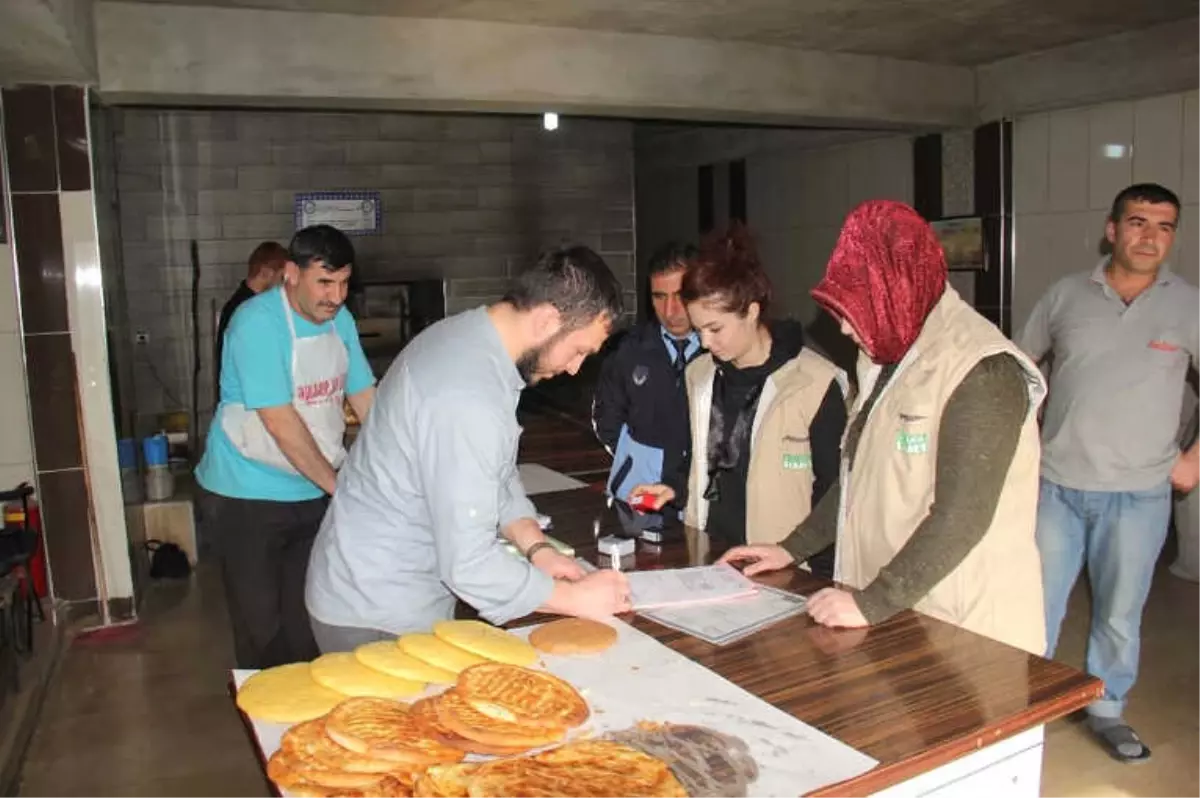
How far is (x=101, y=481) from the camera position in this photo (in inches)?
165

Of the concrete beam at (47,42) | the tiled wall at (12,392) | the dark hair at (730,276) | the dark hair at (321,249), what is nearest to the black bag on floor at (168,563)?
the tiled wall at (12,392)

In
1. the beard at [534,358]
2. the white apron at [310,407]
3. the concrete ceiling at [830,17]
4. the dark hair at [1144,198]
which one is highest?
the concrete ceiling at [830,17]

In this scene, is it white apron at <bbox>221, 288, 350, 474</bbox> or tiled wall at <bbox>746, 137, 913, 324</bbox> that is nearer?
white apron at <bbox>221, 288, 350, 474</bbox>

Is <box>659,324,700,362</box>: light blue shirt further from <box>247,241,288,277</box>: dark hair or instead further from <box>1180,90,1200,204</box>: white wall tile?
<box>1180,90,1200,204</box>: white wall tile

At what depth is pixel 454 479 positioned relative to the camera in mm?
1578

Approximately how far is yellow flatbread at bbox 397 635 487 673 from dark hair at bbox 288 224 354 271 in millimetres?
1318

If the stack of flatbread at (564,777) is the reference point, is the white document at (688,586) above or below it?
above

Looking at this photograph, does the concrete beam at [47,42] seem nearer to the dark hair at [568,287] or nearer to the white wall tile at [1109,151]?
the dark hair at [568,287]

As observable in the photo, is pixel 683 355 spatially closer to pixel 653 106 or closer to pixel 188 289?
pixel 653 106

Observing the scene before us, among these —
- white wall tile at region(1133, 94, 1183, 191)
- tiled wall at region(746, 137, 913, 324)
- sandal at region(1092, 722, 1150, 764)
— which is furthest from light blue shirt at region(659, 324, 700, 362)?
tiled wall at region(746, 137, 913, 324)

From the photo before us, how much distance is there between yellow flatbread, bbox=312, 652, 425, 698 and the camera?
1.50 m

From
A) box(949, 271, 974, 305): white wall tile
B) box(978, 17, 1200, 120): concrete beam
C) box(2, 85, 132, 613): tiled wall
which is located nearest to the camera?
box(2, 85, 132, 613): tiled wall

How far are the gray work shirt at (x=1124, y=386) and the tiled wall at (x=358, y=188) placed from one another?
460cm

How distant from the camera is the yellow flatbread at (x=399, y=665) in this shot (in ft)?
5.06
